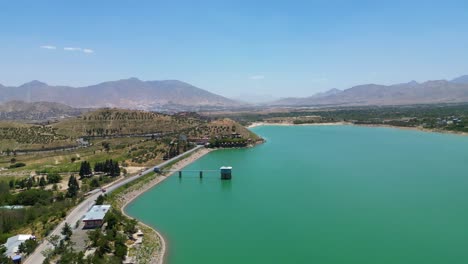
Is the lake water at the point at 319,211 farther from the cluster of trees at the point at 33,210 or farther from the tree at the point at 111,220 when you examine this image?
the cluster of trees at the point at 33,210

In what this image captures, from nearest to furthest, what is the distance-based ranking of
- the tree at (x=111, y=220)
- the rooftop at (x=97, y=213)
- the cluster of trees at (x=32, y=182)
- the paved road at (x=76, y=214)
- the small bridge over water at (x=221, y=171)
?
the paved road at (x=76, y=214) < the tree at (x=111, y=220) < the rooftop at (x=97, y=213) < the cluster of trees at (x=32, y=182) < the small bridge over water at (x=221, y=171)

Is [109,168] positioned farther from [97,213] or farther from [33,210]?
[97,213]

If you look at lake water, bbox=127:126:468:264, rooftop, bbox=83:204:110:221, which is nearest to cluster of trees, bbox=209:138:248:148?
lake water, bbox=127:126:468:264

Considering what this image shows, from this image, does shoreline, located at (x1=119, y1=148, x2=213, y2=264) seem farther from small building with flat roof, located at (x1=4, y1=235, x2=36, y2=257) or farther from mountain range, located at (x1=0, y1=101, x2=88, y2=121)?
mountain range, located at (x1=0, y1=101, x2=88, y2=121)

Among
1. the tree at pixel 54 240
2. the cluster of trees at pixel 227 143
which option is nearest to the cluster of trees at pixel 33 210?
the tree at pixel 54 240

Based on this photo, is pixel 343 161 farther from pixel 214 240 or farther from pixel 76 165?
pixel 76 165

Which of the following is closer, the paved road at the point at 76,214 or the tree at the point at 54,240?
the paved road at the point at 76,214
